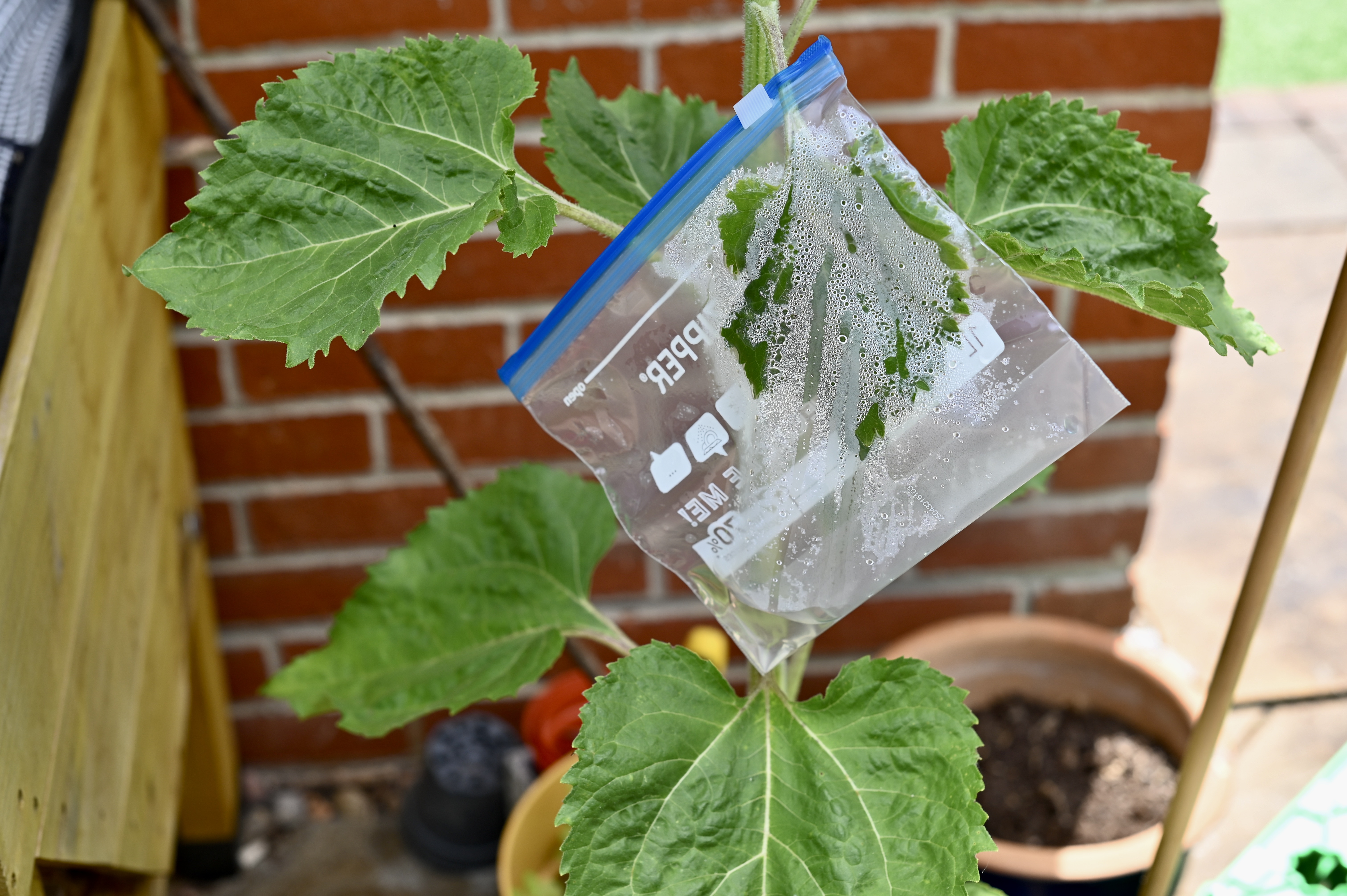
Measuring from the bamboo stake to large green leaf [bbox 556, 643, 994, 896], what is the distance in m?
0.14

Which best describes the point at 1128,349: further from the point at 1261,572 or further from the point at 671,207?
the point at 671,207

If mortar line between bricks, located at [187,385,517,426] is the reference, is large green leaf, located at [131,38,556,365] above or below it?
below

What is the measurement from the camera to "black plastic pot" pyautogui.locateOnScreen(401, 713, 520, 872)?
4.15ft

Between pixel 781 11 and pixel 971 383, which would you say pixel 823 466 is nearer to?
pixel 971 383

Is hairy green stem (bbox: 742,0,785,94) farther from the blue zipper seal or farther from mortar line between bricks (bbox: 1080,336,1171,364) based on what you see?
mortar line between bricks (bbox: 1080,336,1171,364)

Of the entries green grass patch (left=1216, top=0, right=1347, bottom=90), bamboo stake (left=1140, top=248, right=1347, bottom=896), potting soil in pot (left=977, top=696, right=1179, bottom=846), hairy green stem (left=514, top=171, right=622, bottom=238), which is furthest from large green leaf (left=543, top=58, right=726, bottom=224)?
green grass patch (left=1216, top=0, right=1347, bottom=90)

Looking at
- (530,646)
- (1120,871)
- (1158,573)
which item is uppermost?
(1158,573)

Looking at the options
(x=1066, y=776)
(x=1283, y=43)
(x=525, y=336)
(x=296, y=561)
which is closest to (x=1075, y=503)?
(x=1066, y=776)

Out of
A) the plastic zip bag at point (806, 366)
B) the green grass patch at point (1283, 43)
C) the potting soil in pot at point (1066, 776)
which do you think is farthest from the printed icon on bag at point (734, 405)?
the green grass patch at point (1283, 43)

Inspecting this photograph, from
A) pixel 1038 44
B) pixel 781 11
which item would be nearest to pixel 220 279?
pixel 781 11

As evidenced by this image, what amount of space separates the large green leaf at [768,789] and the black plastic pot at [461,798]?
0.73 meters

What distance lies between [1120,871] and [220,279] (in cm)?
81

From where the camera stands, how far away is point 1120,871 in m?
0.94

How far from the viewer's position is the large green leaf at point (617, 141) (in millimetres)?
661
